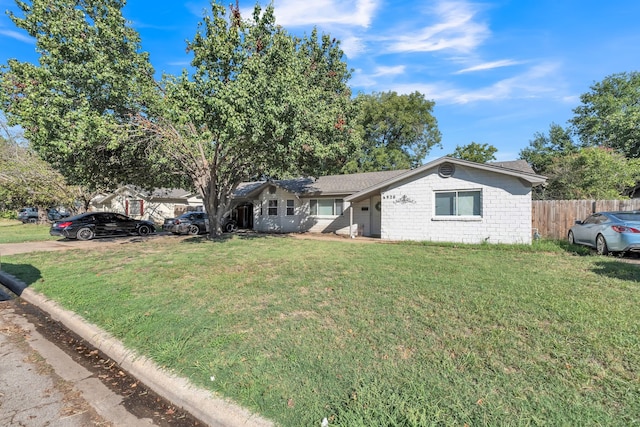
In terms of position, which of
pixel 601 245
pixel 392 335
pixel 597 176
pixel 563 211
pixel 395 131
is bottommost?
pixel 392 335

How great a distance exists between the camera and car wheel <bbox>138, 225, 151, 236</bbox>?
62.2 ft

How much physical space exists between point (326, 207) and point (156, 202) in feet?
60.9

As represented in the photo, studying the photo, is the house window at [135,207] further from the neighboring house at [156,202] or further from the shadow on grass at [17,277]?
the shadow on grass at [17,277]

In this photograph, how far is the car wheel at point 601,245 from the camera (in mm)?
9652

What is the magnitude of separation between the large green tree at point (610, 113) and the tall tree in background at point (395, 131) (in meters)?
14.3

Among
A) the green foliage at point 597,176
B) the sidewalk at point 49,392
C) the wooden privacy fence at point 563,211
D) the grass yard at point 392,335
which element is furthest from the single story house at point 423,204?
the sidewalk at point 49,392

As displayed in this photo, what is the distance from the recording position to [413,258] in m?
9.22

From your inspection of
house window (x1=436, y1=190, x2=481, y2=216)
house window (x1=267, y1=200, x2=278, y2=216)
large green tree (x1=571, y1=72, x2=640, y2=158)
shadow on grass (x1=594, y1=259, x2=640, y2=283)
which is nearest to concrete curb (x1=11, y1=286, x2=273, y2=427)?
shadow on grass (x1=594, y1=259, x2=640, y2=283)

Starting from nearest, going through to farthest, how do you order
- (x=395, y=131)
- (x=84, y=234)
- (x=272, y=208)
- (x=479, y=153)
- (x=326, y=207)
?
(x=84, y=234), (x=326, y=207), (x=272, y=208), (x=479, y=153), (x=395, y=131)

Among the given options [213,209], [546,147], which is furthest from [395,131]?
[213,209]

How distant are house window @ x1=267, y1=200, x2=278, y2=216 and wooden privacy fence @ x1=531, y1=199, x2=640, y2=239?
46.4 feet

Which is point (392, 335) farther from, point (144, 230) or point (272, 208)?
point (144, 230)

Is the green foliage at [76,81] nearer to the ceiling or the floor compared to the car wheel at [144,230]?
nearer to the ceiling

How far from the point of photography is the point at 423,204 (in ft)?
47.6
